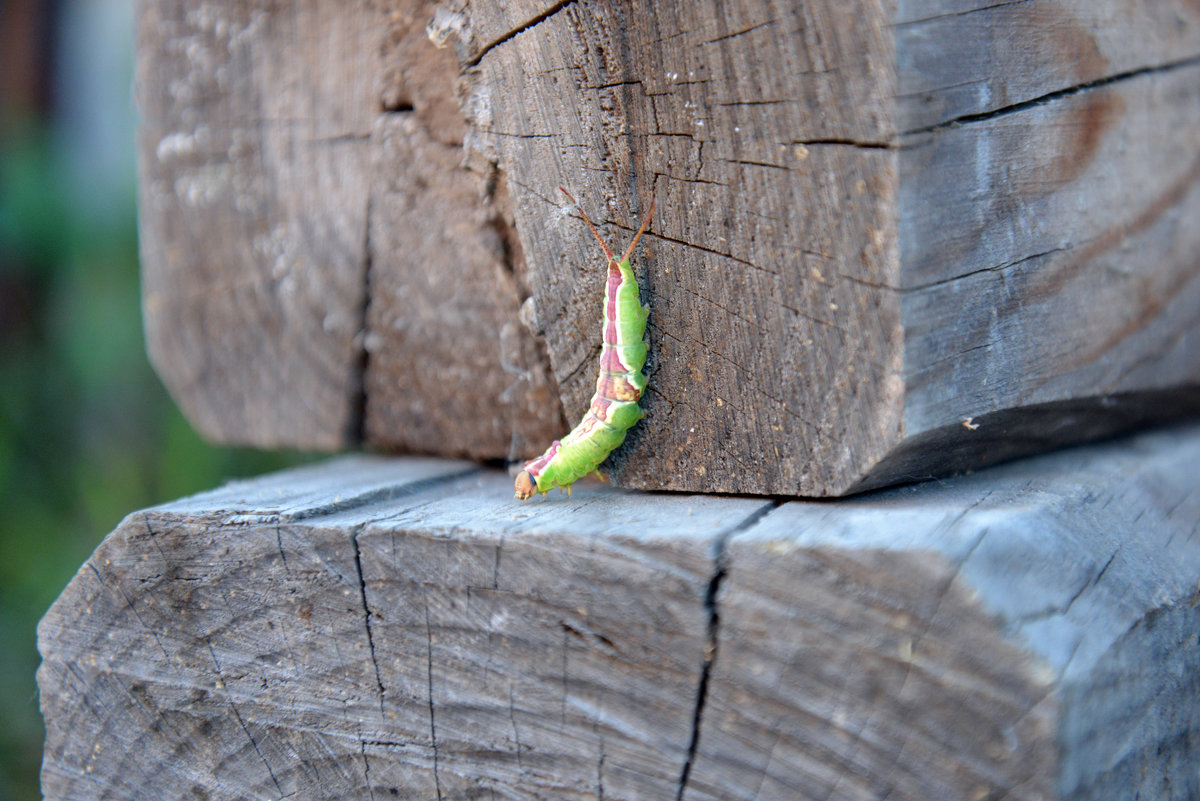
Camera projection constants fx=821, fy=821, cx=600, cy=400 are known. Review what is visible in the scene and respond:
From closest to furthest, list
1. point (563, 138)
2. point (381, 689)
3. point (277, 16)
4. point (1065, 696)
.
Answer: point (1065, 696) < point (381, 689) < point (563, 138) < point (277, 16)

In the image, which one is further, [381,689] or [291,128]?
[291,128]

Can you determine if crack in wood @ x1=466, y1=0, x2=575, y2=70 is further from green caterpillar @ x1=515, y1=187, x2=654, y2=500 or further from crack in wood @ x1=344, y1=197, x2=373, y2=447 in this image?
crack in wood @ x1=344, y1=197, x2=373, y2=447

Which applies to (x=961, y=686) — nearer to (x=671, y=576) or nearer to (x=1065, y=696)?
(x=1065, y=696)

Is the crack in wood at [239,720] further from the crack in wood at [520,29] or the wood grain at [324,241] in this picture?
the crack in wood at [520,29]

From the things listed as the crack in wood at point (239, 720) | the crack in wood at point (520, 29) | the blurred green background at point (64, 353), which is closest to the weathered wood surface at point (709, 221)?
the crack in wood at point (520, 29)

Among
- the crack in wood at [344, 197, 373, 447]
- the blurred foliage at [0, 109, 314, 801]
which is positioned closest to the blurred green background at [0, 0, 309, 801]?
the blurred foliage at [0, 109, 314, 801]

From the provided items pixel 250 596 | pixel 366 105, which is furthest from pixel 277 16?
pixel 250 596

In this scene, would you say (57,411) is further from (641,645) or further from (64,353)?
(641,645)
